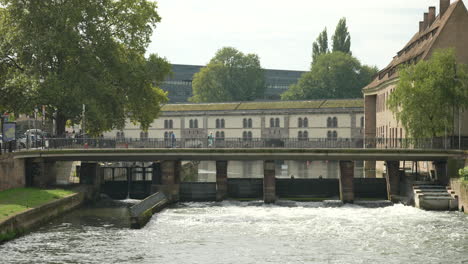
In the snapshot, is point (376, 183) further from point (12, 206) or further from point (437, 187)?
point (12, 206)

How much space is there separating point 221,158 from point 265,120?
70200 millimetres

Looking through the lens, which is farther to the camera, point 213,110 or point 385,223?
point 213,110

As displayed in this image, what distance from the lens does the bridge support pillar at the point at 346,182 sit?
6625 centimetres

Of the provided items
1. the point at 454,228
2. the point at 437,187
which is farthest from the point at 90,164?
the point at 454,228

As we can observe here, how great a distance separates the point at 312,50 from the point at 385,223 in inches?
5284

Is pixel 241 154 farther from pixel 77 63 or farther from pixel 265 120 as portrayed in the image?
pixel 265 120

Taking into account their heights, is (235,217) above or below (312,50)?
below

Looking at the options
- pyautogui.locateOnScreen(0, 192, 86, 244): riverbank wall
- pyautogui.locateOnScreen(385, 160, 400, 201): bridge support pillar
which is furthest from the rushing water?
pyautogui.locateOnScreen(385, 160, 400, 201): bridge support pillar

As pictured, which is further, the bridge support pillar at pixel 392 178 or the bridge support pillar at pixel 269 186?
the bridge support pillar at pixel 392 178

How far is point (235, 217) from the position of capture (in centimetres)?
5647

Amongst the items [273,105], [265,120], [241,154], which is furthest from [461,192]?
[273,105]

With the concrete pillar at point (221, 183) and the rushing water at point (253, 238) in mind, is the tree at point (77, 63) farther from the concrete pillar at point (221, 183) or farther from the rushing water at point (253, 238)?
the rushing water at point (253, 238)

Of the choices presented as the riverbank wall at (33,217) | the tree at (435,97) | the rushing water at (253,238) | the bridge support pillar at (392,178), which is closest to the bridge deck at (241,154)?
the bridge support pillar at (392,178)

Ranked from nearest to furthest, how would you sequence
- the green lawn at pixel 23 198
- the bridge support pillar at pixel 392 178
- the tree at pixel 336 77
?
the green lawn at pixel 23 198 < the bridge support pillar at pixel 392 178 < the tree at pixel 336 77
